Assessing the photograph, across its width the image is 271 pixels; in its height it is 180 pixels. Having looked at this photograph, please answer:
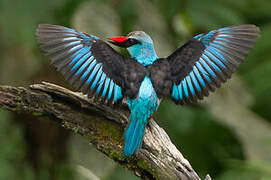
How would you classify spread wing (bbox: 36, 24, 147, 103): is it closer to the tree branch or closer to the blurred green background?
the tree branch

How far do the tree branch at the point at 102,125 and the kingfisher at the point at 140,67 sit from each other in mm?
161

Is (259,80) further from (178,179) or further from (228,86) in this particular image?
(178,179)

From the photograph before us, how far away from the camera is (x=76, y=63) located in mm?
3037

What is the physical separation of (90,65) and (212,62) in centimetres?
93

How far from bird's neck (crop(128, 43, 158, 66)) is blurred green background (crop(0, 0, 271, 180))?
3.95 ft

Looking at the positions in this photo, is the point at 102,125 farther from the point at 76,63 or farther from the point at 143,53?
the point at 143,53

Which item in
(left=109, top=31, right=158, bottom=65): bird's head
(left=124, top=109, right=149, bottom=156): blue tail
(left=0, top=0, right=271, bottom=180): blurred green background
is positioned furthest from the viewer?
(left=0, top=0, right=271, bottom=180): blurred green background

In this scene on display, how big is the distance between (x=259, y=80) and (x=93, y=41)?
288 cm

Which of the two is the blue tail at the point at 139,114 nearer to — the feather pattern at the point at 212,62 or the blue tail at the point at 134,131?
the blue tail at the point at 134,131

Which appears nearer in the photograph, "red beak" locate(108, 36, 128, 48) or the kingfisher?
the kingfisher

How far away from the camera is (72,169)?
5.14 m

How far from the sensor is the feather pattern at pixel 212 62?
10.5 feet

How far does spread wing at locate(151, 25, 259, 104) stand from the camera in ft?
10.5

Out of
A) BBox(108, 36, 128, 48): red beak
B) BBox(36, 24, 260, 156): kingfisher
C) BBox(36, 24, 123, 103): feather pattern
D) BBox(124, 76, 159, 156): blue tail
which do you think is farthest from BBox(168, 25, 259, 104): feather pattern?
BBox(36, 24, 123, 103): feather pattern
